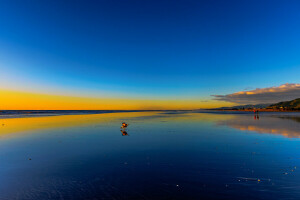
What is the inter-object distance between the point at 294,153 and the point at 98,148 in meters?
16.6

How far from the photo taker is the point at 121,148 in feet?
48.5

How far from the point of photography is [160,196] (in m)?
6.69

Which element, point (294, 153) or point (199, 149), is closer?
point (294, 153)

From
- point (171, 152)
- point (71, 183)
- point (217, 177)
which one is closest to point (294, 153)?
point (217, 177)

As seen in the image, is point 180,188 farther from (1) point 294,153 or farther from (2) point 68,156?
(1) point 294,153

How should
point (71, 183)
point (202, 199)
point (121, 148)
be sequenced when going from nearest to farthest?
point (202, 199) → point (71, 183) → point (121, 148)

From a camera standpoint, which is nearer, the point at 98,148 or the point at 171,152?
the point at 171,152

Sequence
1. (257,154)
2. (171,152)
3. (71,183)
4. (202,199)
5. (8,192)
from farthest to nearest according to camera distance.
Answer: (171,152) → (257,154) → (71,183) → (8,192) → (202,199)

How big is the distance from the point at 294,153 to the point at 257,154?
3.05 m

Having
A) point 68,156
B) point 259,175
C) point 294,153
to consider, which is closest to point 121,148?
point 68,156

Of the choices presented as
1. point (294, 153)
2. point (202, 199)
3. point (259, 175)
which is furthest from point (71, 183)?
point (294, 153)

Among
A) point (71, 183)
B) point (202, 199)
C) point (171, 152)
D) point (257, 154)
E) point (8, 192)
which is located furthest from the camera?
point (171, 152)

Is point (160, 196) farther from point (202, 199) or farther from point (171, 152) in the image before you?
point (171, 152)

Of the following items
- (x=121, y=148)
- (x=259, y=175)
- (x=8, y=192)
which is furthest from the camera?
(x=121, y=148)
